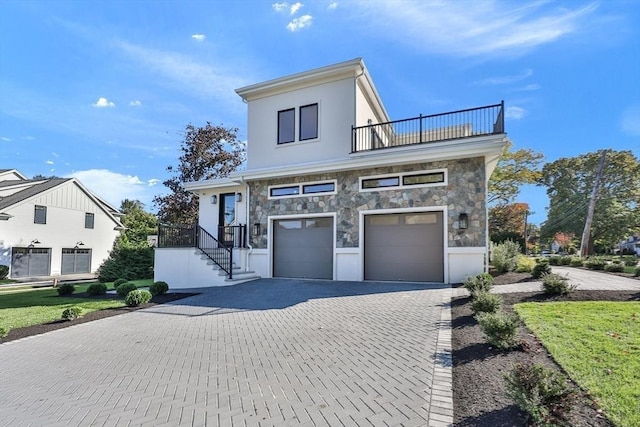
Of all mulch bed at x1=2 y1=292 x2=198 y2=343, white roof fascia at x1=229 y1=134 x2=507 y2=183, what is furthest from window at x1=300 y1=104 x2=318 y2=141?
mulch bed at x1=2 y1=292 x2=198 y2=343

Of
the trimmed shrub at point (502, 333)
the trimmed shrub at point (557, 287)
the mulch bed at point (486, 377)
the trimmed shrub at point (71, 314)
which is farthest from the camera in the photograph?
the trimmed shrub at point (71, 314)

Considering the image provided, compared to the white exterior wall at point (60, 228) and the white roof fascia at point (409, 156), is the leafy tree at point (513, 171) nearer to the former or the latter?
the white roof fascia at point (409, 156)

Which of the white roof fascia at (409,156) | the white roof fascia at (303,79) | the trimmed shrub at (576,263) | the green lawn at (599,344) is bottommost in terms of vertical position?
the trimmed shrub at (576,263)

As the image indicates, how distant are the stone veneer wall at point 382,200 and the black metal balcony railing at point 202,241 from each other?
2.80ft

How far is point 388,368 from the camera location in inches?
166

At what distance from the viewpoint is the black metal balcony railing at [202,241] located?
43.2 ft

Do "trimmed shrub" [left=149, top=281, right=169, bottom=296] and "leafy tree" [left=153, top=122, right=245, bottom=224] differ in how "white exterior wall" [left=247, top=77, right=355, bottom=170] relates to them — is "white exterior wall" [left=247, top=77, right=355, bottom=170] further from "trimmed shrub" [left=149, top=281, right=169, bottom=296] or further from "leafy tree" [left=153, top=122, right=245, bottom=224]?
"leafy tree" [left=153, top=122, right=245, bottom=224]

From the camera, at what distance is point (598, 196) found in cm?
3325

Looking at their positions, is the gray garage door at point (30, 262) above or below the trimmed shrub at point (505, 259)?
below

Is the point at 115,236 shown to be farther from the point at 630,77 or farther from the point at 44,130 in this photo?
the point at 630,77

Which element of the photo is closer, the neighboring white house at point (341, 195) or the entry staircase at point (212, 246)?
the neighboring white house at point (341, 195)

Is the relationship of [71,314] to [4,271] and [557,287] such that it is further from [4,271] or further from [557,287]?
[4,271]

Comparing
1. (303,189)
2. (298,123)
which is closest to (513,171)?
(298,123)

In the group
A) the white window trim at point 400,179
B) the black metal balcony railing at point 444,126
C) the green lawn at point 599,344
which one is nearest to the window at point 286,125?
the black metal balcony railing at point 444,126
